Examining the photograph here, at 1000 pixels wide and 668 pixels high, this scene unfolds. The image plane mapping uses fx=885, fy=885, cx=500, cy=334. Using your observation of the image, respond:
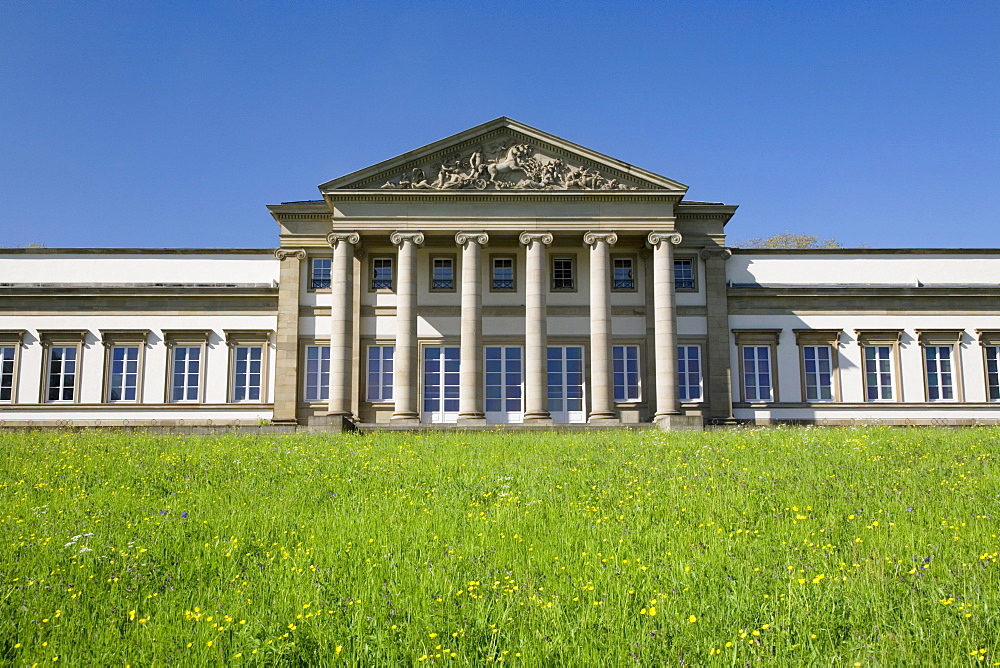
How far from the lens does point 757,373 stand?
3972 centimetres

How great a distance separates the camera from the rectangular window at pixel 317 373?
38719 mm

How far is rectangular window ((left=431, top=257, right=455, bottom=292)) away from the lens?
129ft

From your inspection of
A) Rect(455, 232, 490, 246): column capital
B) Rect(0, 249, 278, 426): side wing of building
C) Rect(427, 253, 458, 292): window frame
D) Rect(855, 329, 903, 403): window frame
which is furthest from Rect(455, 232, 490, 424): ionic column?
Rect(855, 329, 903, 403): window frame

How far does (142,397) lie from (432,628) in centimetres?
3433

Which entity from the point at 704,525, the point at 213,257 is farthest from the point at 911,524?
the point at 213,257

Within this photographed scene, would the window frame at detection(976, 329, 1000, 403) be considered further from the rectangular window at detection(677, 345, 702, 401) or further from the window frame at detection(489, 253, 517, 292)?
the window frame at detection(489, 253, 517, 292)

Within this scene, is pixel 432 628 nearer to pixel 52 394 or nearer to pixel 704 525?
pixel 704 525

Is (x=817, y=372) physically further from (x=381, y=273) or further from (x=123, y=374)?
(x=123, y=374)

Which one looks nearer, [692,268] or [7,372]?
[692,268]

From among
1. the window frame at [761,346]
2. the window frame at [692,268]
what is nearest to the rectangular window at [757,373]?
the window frame at [761,346]

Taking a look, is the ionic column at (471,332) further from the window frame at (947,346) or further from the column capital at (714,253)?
the window frame at (947,346)

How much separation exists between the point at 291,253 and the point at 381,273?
411 cm

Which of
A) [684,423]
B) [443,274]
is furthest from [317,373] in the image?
[684,423]

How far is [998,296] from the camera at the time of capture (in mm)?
40844
